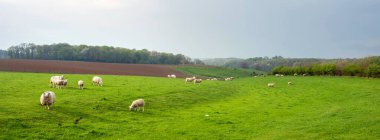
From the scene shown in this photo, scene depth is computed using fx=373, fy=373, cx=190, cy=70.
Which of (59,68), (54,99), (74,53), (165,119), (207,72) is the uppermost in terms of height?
(74,53)

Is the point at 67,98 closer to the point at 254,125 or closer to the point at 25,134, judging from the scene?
the point at 25,134

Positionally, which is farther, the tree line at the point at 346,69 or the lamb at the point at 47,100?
the tree line at the point at 346,69

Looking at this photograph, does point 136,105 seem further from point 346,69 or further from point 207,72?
point 207,72

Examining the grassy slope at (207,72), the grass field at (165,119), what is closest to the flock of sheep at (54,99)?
the grass field at (165,119)

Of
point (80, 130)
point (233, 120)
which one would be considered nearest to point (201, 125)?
point (233, 120)

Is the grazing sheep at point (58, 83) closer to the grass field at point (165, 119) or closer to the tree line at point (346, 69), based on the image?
the grass field at point (165, 119)

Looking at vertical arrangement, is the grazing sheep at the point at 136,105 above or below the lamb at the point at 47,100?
below

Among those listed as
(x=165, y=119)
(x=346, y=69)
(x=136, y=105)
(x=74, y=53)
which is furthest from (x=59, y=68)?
(x=74, y=53)

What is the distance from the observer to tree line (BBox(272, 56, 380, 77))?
209 feet

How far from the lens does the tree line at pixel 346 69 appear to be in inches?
2506

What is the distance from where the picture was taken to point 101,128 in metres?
20.1

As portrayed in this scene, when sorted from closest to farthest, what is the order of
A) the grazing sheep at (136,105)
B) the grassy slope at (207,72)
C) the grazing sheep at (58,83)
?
the grazing sheep at (136,105), the grazing sheep at (58,83), the grassy slope at (207,72)

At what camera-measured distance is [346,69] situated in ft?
236

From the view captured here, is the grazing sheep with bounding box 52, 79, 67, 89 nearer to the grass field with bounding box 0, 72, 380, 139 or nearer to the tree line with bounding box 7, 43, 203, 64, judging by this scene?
the grass field with bounding box 0, 72, 380, 139
